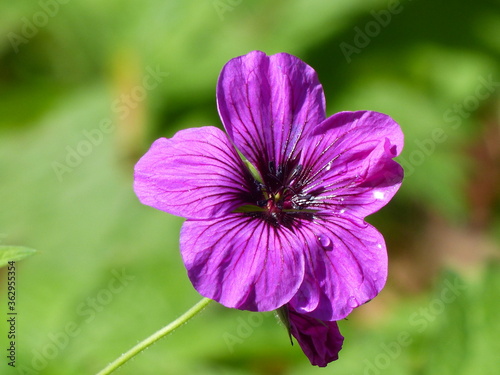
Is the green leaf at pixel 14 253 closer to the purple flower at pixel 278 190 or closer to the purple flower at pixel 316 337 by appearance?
the purple flower at pixel 278 190

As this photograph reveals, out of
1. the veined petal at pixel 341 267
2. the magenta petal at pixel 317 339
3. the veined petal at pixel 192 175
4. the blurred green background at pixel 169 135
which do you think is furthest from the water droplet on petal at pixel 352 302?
the blurred green background at pixel 169 135

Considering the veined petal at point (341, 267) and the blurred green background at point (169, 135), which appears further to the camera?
the blurred green background at point (169, 135)

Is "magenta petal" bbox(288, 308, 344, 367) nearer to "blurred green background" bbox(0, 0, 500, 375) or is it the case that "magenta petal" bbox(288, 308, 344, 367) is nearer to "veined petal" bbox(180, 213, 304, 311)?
"veined petal" bbox(180, 213, 304, 311)

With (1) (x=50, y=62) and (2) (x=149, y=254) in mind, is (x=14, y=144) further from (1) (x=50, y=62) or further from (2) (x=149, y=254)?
(2) (x=149, y=254)

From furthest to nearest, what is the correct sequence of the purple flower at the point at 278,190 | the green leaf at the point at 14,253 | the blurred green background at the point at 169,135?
the blurred green background at the point at 169,135 → the purple flower at the point at 278,190 → the green leaf at the point at 14,253

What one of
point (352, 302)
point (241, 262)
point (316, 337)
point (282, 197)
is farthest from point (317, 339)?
point (282, 197)

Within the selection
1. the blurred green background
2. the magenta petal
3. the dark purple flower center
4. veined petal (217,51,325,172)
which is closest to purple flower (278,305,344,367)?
the magenta petal

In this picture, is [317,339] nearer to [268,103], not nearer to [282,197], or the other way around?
[282,197]
